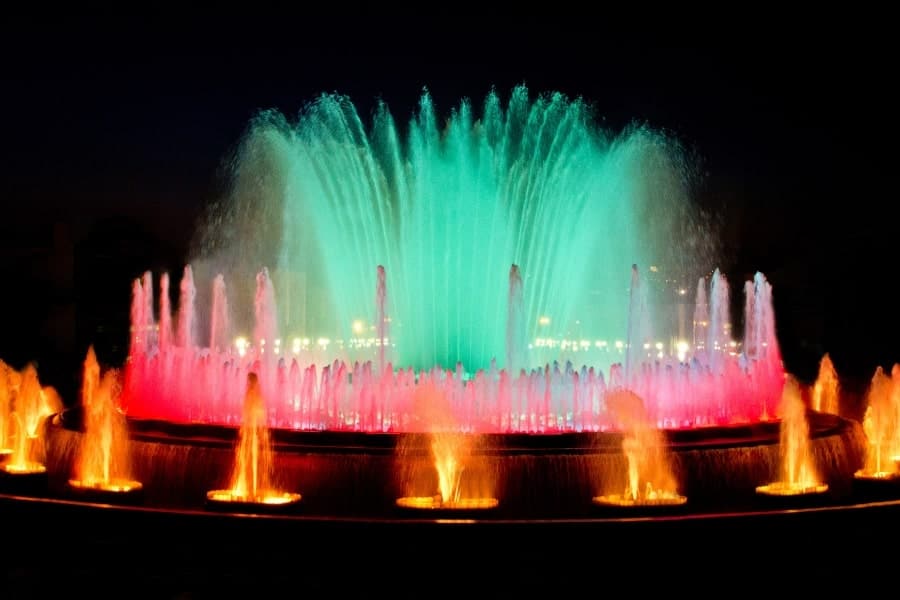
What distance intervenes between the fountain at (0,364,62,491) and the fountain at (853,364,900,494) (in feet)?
36.3

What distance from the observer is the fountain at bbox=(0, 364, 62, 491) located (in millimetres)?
13617

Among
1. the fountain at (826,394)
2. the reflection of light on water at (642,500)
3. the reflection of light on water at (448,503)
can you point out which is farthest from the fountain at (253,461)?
the fountain at (826,394)

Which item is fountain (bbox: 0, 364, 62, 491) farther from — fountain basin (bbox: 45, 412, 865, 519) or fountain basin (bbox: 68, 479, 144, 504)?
fountain basin (bbox: 68, 479, 144, 504)

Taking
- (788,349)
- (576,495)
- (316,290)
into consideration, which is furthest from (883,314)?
(576,495)

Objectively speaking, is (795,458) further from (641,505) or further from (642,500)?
(641,505)

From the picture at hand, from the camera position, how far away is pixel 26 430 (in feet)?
58.4

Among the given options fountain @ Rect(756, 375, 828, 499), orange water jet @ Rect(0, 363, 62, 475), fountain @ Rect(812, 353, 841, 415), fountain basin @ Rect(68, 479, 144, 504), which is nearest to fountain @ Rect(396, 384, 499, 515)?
fountain basin @ Rect(68, 479, 144, 504)

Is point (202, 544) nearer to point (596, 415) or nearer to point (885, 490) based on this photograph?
point (596, 415)

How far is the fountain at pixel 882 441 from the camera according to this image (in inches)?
532

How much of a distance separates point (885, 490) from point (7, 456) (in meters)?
13.1

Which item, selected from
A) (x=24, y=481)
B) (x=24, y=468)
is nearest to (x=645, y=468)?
(x=24, y=481)

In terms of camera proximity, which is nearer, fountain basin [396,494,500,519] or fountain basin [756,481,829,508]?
fountain basin [396,494,500,519]

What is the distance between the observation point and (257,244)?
1694 inches

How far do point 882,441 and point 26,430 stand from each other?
1457 centimetres
